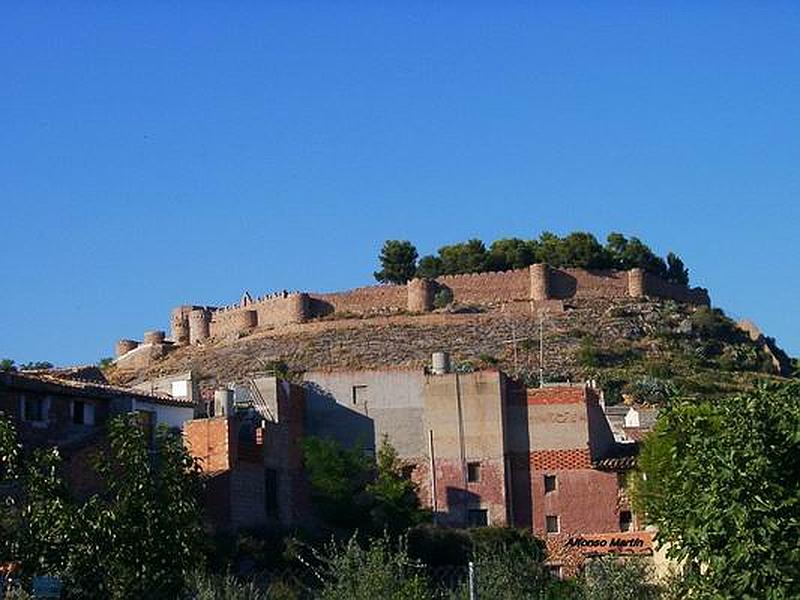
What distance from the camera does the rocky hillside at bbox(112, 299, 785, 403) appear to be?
76562mm

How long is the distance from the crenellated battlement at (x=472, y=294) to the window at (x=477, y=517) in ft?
149

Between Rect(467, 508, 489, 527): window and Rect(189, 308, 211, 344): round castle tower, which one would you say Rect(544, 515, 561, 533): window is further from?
Rect(189, 308, 211, 344): round castle tower

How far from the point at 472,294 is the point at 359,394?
44.9 m

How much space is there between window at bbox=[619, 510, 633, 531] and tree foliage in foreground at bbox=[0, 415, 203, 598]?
91.2 feet

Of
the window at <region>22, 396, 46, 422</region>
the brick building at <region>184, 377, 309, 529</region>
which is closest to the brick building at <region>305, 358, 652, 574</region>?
the brick building at <region>184, 377, 309, 529</region>

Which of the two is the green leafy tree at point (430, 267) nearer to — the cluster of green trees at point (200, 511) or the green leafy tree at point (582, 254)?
the green leafy tree at point (582, 254)

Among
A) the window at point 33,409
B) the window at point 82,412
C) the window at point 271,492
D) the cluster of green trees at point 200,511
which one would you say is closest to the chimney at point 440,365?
the window at point 271,492

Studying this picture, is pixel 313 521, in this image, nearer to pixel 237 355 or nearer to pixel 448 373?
pixel 448 373

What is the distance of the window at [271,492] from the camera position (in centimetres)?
3701

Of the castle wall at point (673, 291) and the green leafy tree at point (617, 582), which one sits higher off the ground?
the castle wall at point (673, 291)

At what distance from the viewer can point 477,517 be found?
42.3m

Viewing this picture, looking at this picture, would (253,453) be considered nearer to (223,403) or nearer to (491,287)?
(223,403)

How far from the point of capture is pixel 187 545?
14.1 meters

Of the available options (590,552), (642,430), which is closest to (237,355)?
(642,430)
